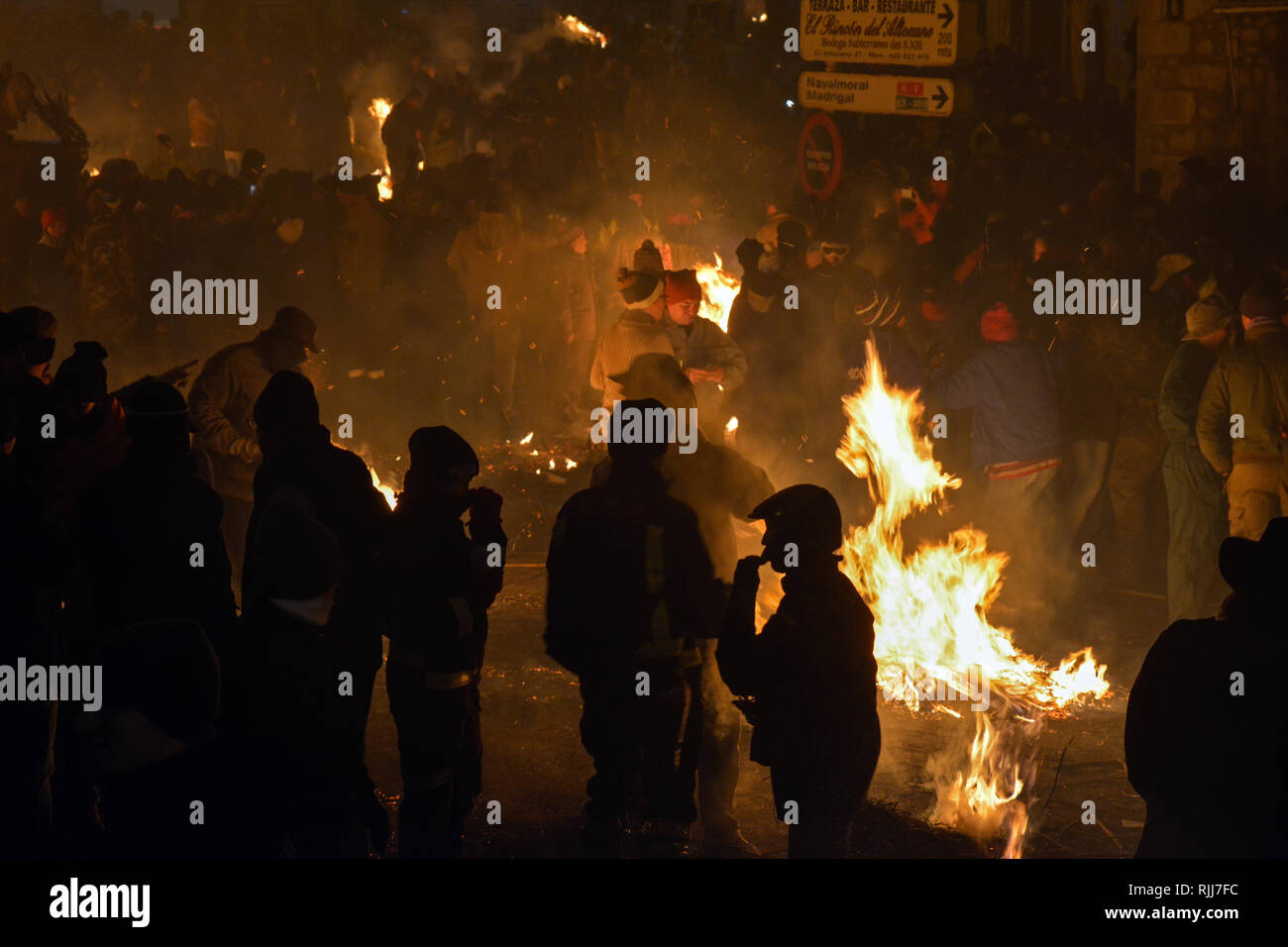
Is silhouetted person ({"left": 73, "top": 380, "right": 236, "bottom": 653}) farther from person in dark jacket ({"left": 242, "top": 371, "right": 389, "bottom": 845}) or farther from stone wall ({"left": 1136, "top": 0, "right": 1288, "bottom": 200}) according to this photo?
stone wall ({"left": 1136, "top": 0, "right": 1288, "bottom": 200})

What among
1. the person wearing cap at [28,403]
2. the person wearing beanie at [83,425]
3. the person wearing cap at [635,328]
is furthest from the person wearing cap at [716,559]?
the person wearing cap at [635,328]

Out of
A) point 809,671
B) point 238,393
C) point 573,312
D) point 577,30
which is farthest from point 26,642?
point 577,30

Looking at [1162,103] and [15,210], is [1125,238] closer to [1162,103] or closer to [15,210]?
[1162,103]

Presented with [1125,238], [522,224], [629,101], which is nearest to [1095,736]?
[1125,238]

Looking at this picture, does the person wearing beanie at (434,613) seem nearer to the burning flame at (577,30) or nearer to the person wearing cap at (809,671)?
the person wearing cap at (809,671)

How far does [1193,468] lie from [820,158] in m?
6.68

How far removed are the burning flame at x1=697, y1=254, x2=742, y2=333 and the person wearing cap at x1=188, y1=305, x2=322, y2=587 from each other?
7.88m

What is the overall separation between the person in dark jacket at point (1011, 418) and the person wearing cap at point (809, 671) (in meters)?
4.41

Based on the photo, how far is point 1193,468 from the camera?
782 centimetres

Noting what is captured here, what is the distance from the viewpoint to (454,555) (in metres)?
4.98

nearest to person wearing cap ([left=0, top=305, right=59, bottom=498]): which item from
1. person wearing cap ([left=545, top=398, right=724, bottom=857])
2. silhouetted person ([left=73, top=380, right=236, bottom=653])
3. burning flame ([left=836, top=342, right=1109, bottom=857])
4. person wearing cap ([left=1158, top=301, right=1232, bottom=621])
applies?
silhouetted person ([left=73, top=380, right=236, bottom=653])

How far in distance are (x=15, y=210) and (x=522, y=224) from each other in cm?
557

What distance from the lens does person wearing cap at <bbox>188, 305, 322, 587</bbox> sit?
7.16 m

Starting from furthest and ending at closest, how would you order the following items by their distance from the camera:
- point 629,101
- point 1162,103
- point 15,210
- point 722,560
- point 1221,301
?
1. point 629,101
2. point 15,210
3. point 1162,103
4. point 1221,301
5. point 722,560
